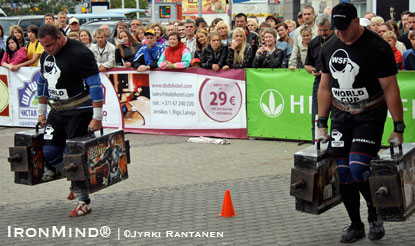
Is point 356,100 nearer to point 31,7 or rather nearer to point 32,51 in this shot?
point 32,51

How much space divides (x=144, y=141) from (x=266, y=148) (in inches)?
88.0

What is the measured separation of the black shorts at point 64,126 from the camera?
6852 millimetres

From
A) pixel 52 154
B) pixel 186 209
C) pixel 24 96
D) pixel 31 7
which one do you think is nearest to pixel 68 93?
pixel 52 154

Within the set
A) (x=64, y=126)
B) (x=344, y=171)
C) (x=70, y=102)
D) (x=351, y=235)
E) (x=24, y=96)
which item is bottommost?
(x=351, y=235)

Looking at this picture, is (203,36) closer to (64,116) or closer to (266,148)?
(266,148)

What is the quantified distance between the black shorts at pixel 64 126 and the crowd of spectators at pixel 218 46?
4327 millimetres

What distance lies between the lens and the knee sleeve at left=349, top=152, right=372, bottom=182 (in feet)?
17.4

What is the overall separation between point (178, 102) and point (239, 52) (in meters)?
1.38

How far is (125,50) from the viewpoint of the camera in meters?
12.8

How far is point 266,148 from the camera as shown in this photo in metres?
10.4

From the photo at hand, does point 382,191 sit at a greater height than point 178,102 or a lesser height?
greater

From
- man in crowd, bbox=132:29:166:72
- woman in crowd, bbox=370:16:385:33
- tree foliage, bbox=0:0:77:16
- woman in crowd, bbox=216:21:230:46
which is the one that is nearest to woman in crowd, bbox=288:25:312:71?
woman in crowd, bbox=370:16:385:33

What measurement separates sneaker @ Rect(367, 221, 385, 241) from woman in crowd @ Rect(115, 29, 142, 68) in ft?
25.8

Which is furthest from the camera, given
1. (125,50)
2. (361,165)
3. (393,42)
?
(125,50)
